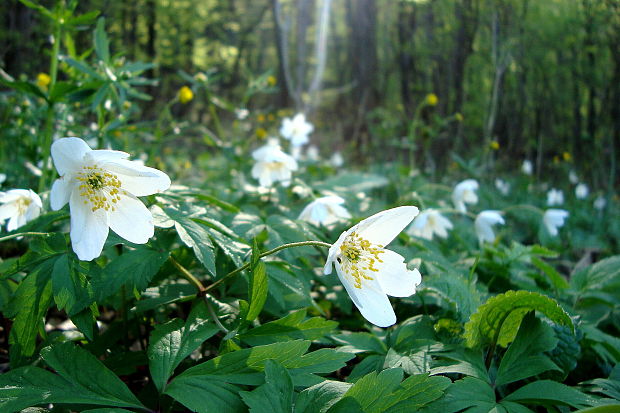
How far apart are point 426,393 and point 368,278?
288 mm

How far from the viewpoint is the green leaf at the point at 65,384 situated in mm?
988

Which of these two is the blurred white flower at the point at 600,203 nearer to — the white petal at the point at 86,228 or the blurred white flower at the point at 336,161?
the blurred white flower at the point at 336,161

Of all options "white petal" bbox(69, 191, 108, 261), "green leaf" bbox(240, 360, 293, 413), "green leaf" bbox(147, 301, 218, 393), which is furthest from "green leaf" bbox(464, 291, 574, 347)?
"white petal" bbox(69, 191, 108, 261)

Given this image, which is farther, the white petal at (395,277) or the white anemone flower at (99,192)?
the white petal at (395,277)

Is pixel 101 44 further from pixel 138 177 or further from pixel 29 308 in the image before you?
pixel 29 308

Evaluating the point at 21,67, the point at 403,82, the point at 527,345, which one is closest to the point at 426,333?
the point at 527,345

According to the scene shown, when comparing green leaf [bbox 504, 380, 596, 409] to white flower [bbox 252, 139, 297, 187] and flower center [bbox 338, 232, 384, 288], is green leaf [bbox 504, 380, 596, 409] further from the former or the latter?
white flower [bbox 252, 139, 297, 187]

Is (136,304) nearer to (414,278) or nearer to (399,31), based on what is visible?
(414,278)

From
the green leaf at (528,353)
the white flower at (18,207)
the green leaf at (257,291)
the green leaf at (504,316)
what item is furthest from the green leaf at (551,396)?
the white flower at (18,207)

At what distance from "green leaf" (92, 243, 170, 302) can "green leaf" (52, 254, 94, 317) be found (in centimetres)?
2

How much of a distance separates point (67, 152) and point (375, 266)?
2.55 feet

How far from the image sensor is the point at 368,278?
3.84 ft

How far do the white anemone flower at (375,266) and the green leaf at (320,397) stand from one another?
0.17 metres

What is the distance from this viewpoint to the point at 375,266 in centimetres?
122
